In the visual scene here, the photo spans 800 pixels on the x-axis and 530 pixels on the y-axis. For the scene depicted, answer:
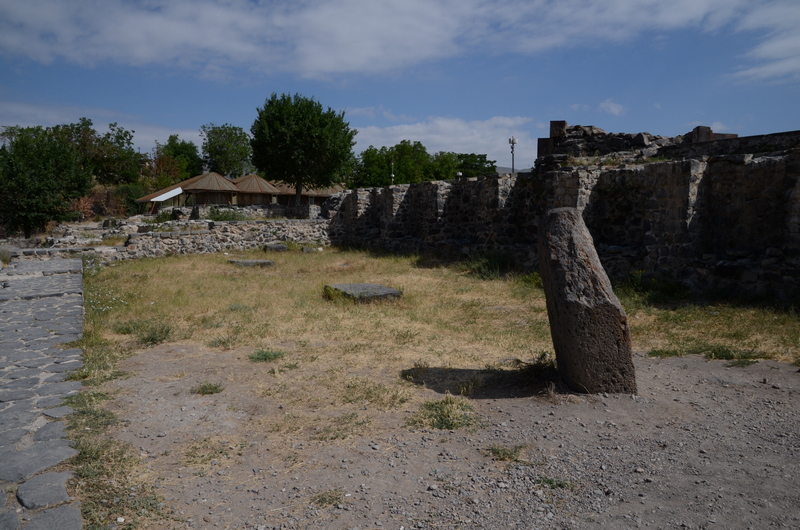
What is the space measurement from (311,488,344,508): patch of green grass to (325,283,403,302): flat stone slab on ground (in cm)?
610

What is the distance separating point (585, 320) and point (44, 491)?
409cm

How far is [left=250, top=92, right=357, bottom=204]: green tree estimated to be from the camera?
98.8 feet

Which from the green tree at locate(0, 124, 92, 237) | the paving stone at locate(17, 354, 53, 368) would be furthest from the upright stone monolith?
the green tree at locate(0, 124, 92, 237)

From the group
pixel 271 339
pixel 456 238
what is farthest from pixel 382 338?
pixel 456 238

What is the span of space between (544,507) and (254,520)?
1.66 metres

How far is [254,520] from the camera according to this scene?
9.79ft

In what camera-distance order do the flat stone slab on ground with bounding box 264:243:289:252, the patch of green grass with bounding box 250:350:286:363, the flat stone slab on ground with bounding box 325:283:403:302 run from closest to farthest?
the patch of green grass with bounding box 250:350:286:363 → the flat stone slab on ground with bounding box 325:283:403:302 → the flat stone slab on ground with bounding box 264:243:289:252

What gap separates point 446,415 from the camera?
440 cm

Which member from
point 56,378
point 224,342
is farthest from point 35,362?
point 224,342

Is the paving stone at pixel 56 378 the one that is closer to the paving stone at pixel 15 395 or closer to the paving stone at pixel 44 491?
the paving stone at pixel 15 395

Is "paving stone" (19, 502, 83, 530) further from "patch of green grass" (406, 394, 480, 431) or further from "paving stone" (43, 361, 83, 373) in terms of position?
"paving stone" (43, 361, 83, 373)

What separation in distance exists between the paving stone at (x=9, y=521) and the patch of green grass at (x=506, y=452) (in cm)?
282

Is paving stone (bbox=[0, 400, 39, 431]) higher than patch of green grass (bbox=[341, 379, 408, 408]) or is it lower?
higher

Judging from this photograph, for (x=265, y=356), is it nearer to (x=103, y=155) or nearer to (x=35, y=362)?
(x=35, y=362)
